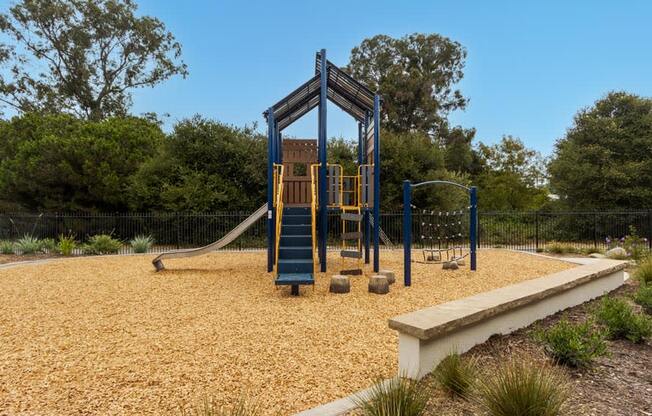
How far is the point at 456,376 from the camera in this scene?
2785 millimetres

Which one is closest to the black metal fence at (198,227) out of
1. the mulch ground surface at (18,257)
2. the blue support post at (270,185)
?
the mulch ground surface at (18,257)

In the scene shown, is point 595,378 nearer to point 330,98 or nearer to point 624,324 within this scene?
point 624,324

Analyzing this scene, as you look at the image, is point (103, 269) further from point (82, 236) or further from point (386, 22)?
point (386, 22)

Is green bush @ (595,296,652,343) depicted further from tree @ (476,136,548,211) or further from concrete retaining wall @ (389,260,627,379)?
tree @ (476,136,548,211)

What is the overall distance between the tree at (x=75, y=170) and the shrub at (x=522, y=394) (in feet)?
61.5

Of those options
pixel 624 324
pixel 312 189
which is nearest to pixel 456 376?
pixel 624 324

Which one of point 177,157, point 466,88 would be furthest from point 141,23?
point 466,88

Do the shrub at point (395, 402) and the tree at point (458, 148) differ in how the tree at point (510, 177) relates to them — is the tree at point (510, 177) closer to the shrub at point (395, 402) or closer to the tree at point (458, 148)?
the tree at point (458, 148)

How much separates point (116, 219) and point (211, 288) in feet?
41.4

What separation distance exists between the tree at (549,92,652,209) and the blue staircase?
16.2m

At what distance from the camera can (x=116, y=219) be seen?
1736 centimetres

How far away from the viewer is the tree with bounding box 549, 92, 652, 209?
58.7 ft

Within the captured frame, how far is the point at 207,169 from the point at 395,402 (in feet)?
53.2

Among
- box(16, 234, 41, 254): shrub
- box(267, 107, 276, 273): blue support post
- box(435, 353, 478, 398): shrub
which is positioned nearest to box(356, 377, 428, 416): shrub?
box(435, 353, 478, 398): shrub
